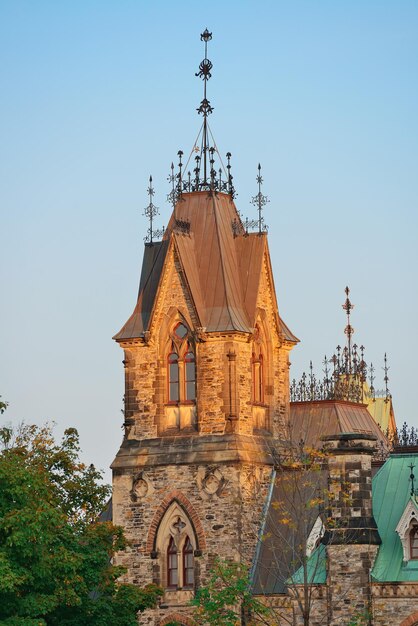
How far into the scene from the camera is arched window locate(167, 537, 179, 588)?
66500 mm

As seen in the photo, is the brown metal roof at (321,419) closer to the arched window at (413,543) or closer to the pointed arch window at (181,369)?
the pointed arch window at (181,369)

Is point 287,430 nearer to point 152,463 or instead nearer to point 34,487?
point 152,463

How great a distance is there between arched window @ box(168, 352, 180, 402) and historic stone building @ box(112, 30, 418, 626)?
3cm

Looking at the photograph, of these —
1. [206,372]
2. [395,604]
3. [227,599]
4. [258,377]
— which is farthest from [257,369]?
[395,604]

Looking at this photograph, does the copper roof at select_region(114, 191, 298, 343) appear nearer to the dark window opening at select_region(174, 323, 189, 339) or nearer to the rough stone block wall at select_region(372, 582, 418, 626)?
the dark window opening at select_region(174, 323, 189, 339)

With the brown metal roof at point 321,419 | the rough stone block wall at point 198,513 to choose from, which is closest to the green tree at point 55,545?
Result: the rough stone block wall at point 198,513

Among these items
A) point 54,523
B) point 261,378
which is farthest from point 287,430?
point 54,523

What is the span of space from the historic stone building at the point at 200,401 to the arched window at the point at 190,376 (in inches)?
1.3

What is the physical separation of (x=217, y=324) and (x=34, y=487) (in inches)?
459

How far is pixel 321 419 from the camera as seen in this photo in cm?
7319

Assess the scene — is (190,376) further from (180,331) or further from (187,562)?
(187,562)

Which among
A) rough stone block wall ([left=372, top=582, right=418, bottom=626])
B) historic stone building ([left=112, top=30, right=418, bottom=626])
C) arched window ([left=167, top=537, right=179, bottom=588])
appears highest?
historic stone building ([left=112, top=30, right=418, bottom=626])

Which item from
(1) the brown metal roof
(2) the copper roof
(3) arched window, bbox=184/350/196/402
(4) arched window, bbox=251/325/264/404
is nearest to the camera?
(3) arched window, bbox=184/350/196/402

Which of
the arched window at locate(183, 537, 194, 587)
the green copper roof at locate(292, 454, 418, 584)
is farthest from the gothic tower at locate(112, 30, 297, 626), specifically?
the green copper roof at locate(292, 454, 418, 584)
